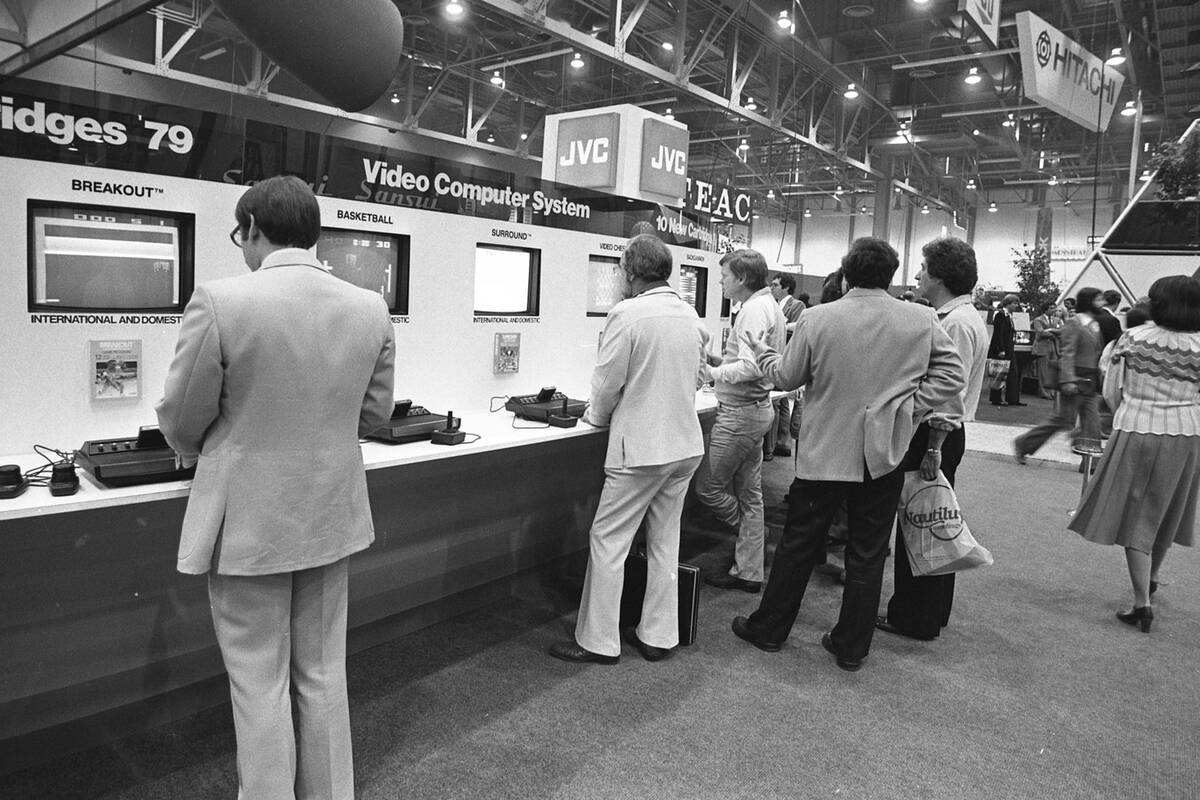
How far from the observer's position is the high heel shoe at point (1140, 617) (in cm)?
334

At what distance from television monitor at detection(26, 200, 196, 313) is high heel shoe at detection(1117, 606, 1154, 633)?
385 cm

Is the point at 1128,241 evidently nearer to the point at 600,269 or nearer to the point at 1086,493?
the point at 1086,493

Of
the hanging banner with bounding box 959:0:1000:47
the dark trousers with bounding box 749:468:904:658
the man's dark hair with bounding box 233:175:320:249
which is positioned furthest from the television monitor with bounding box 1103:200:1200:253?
the man's dark hair with bounding box 233:175:320:249

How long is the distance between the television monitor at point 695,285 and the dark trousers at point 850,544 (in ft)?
6.72

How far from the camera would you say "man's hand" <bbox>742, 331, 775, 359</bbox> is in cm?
325

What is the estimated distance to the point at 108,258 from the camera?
2.14m

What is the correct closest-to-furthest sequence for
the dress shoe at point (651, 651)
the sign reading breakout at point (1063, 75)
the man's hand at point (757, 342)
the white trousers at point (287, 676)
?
1. the white trousers at point (287, 676)
2. the dress shoe at point (651, 651)
3. the man's hand at point (757, 342)
4. the sign reading breakout at point (1063, 75)

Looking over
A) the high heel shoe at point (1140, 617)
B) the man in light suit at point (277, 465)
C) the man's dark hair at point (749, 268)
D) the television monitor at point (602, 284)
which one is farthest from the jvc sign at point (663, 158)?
the high heel shoe at point (1140, 617)

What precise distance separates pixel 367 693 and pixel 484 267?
168 centimetres

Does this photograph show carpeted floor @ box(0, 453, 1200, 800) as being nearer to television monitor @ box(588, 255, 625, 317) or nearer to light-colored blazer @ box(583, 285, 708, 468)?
light-colored blazer @ box(583, 285, 708, 468)

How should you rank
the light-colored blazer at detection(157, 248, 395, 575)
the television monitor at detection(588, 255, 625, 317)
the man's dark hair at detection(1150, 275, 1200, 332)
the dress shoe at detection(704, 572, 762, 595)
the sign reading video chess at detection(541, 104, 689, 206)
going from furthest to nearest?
1. the sign reading video chess at detection(541, 104, 689, 206)
2. the television monitor at detection(588, 255, 625, 317)
3. the dress shoe at detection(704, 572, 762, 595)
4. the man's dark hair at detection(1150, 275, 1200, 332)
5. the light-colored blazer at detection(157, 248, 395, 575)

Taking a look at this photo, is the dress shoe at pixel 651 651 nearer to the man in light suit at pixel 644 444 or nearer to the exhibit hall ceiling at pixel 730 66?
the man in light suit at pixel 644 444

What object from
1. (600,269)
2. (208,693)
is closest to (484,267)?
(600,269)

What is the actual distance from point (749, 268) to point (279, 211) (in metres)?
2.33
